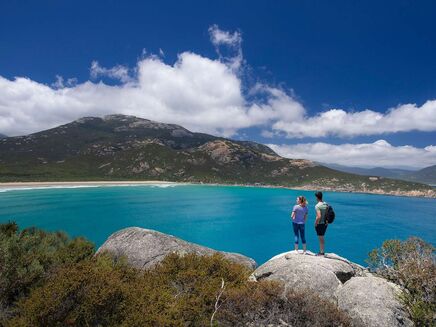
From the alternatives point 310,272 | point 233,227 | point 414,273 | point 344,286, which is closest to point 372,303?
point 344,286

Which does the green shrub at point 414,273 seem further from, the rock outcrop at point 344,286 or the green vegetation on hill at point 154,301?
the green vegetation on hill at point 154,301

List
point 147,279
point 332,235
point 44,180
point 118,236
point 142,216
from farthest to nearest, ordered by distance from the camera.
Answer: point 44,180 → point 142,216 → point 332,235 → point 118,236 → point 147,279

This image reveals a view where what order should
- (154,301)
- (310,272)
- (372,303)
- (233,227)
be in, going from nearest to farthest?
(154,301), (372,303), (310,272), (233,227)

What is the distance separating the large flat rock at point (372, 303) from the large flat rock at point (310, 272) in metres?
0.50

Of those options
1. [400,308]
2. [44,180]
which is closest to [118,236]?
[400,308]

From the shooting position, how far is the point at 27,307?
7.63 metres

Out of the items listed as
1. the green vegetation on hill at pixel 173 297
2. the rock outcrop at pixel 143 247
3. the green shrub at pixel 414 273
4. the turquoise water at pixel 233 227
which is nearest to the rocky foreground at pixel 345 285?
the green shrub at pixel 414 273

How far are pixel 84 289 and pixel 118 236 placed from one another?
429 inches

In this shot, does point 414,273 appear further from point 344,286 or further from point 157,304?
point 157,304

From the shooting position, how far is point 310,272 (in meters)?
11.0

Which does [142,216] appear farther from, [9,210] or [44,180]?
[44,180]

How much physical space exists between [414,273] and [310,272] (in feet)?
12.1

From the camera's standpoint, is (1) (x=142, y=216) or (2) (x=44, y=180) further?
(2) (x=44, y=180)

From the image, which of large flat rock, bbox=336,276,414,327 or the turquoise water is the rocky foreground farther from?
the turquoise water
